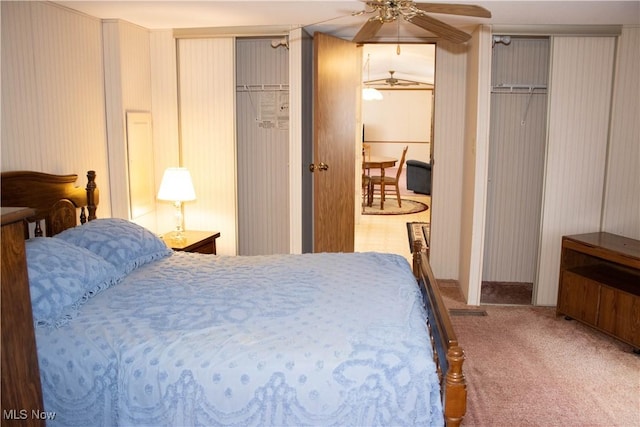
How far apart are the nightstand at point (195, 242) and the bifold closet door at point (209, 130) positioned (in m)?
0.28

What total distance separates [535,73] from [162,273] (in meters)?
3.30

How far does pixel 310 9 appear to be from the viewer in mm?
3744

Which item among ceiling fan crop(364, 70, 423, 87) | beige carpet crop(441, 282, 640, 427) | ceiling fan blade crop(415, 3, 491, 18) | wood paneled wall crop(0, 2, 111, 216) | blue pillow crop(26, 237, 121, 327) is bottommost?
beige carpet crop(441, 282, 640, 427)

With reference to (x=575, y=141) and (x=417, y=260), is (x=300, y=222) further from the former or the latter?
(x=575, y=141)

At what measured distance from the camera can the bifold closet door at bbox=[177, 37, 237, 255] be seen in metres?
4.50

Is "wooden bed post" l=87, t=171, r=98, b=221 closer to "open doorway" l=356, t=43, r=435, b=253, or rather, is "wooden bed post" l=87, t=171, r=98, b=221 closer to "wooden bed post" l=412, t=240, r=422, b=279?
"wooden bed post" l=412, t=240, r=422, b=279

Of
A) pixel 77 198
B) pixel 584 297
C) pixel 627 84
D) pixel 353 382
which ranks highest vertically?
pixel 627 84

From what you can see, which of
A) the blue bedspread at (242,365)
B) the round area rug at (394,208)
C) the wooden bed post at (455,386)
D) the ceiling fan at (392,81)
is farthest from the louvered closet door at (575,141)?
the ceiling fan at (392,81)

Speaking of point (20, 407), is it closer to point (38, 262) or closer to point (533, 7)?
point (38, 262)

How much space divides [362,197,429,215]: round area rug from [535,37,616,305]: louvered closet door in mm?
3898

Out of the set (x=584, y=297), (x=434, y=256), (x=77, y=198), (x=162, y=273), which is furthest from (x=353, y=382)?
(x=434, y=256)

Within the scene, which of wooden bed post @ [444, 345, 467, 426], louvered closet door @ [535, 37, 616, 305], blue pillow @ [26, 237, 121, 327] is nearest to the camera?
wooden bed post @ [444, 345, 467, 426]

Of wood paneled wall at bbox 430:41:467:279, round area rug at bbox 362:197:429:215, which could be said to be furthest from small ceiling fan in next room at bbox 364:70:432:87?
wood paneled wall at bbox 430:41:467:279

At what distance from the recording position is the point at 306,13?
12.8 feet
